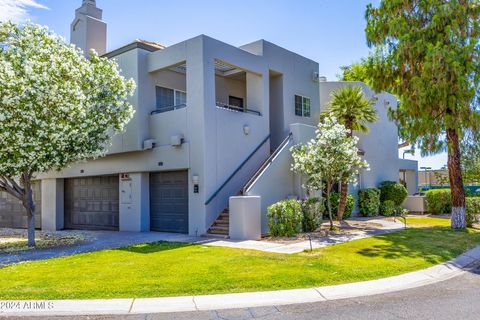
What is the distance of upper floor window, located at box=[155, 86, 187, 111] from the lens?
16719 millimetres

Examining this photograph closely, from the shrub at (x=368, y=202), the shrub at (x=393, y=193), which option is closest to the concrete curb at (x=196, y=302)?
the shrub at (x=368, y=202)

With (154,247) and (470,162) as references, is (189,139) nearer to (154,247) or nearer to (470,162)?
(154,247)

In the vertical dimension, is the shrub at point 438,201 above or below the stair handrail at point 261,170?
below

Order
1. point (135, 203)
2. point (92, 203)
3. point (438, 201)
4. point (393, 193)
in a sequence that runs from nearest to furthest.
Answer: point (135, 203)
point (92, 203)
point (393, 193)
point (438, 201)

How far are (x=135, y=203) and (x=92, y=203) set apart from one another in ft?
11.4

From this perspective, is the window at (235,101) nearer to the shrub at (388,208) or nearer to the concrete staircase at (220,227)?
the concrete staircase at (220,227)

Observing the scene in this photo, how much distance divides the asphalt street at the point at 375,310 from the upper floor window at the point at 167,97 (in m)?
11.4

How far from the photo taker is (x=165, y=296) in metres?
6.78

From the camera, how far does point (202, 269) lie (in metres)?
8.50

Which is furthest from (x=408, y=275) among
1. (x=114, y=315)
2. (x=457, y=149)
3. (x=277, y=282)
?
(x=457, y=149)

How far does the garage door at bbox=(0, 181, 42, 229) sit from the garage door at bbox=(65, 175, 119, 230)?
6.32ft

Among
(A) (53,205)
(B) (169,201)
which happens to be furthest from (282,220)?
(A) (53,205)

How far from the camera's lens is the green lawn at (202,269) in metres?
7.11

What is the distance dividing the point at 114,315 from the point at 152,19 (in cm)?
982
